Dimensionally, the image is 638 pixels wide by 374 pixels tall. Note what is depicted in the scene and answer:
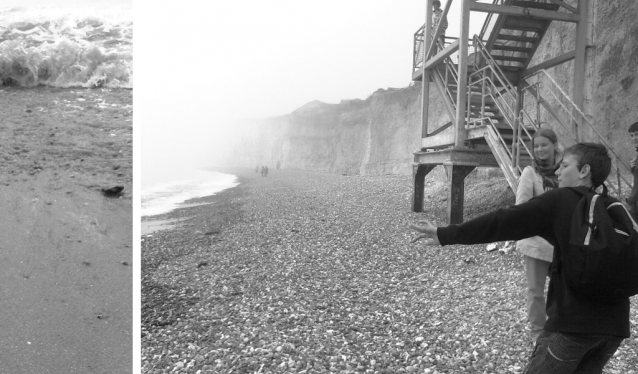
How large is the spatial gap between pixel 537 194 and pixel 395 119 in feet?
121

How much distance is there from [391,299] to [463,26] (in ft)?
15.6

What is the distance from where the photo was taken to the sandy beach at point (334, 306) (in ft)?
11.1

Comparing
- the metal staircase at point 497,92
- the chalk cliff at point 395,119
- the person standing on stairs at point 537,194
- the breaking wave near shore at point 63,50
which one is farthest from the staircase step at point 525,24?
the breaking wave near shore at point 63,50

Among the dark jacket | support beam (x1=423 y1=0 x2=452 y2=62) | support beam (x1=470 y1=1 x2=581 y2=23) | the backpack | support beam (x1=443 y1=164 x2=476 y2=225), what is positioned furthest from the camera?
support beam (x1=423 y1=0 x2=452 y2=62)

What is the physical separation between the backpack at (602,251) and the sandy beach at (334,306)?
1875mm

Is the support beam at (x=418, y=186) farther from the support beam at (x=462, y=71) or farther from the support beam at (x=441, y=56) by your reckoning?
the support beam at (x=462, y=71)

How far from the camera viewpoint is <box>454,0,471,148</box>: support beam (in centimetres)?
681

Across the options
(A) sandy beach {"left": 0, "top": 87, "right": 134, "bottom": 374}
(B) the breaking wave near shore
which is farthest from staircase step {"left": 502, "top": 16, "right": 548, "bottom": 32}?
(A) sandy beach {"left": 0, "top": 87, "right": 134, "bottom": 374}

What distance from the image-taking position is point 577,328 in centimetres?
158

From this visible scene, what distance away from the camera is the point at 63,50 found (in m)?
6.29

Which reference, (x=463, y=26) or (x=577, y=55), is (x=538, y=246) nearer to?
(x=463, y=26)

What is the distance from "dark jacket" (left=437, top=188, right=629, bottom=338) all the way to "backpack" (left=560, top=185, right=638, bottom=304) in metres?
0.03

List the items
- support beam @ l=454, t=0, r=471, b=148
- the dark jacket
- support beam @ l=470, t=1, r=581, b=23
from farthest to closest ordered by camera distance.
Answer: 1. support beam @ l=454, t=0, r=471, b=148
2. support beam @ l=470, t=1, r=581, b=23
3. the dark jacket

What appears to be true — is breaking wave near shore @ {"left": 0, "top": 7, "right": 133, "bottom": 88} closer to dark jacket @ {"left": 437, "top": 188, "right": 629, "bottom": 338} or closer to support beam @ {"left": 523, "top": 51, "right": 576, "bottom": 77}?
dark jacket @ {"left": 437, "top": 188, "right": 629, "bottom": 338}
